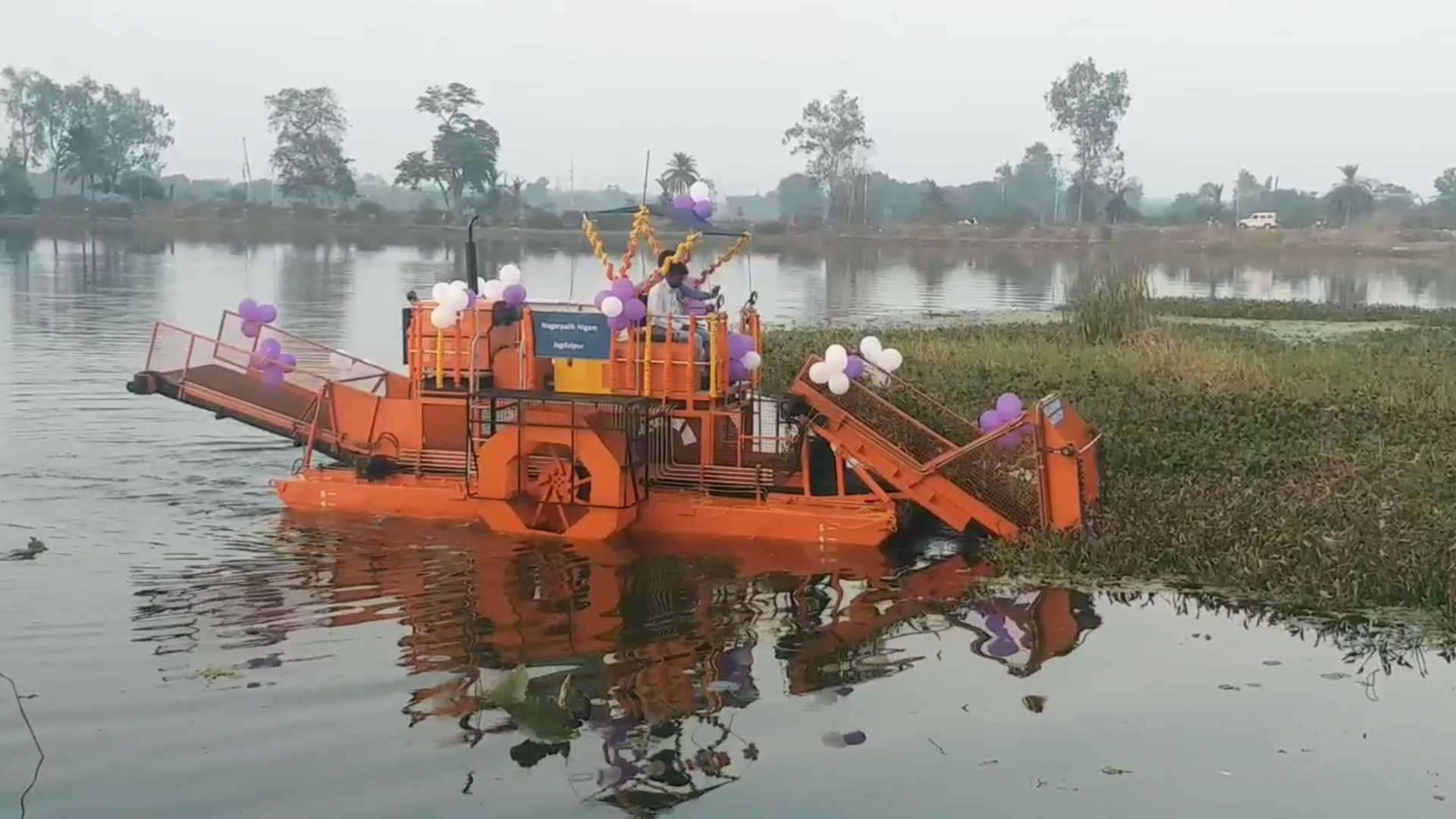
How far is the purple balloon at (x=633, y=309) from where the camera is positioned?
1024cm

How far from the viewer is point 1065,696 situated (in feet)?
24.3

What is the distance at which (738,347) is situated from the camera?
10.8 metres

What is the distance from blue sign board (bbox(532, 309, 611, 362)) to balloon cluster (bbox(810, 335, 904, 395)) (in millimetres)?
1589

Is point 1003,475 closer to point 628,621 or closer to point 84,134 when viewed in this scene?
point 628,621

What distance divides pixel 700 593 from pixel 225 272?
35.8 meters

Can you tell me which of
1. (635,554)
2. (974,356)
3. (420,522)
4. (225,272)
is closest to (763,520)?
(635,554)

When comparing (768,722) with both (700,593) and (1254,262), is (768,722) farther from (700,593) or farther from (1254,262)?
(1254,262)

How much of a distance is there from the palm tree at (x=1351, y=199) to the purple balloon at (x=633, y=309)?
91.4m

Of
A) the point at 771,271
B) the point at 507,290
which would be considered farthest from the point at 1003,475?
the point at 771,271

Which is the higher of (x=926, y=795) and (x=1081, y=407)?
(x=1081, y=407)

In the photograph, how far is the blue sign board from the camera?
1053 cm

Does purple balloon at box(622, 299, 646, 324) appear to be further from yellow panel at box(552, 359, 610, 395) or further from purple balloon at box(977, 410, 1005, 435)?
purple balloon at box(977, 410, 1005, 435)

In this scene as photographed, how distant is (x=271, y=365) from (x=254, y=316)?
1.45ft

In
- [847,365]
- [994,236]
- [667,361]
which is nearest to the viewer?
[667,361]
